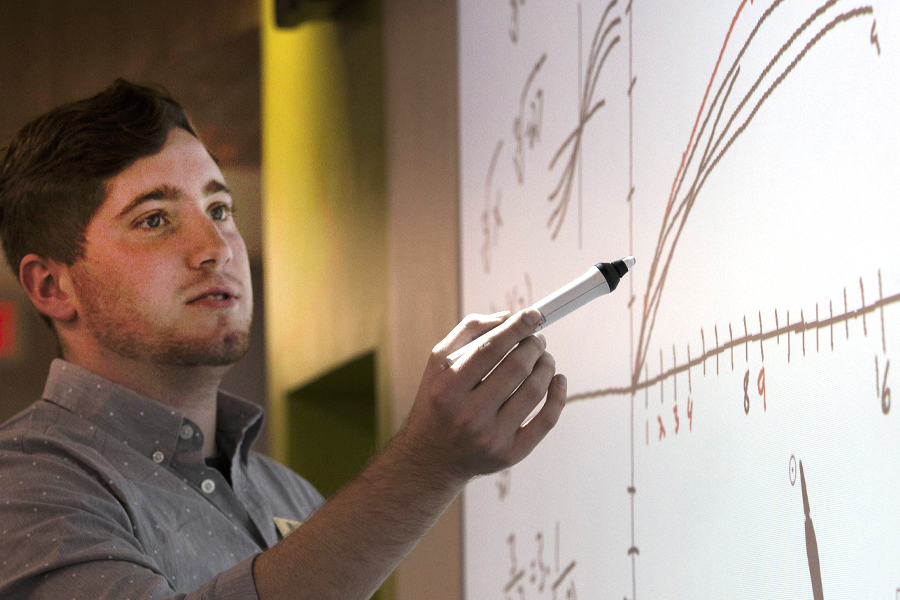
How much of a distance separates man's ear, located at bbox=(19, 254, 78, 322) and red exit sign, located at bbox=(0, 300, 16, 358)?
91cm

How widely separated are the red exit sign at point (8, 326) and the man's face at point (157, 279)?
0.98 metres

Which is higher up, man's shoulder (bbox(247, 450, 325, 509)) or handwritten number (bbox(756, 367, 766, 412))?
handwritten number (bbox(756, 367, 766, 412))

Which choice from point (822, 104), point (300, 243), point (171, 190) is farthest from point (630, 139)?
point (300, 243)

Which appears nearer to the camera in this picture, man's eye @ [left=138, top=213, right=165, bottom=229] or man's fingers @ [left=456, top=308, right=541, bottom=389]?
man's fingers @ [left=456, top=308, right=541, bottom=389]

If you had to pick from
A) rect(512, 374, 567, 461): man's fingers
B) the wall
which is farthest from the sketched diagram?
the wall

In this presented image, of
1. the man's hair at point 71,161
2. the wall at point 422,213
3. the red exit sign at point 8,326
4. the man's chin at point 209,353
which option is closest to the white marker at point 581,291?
the man's chin at point 209,353

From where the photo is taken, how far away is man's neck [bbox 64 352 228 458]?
0.87 m

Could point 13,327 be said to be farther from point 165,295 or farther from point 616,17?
point 616,17

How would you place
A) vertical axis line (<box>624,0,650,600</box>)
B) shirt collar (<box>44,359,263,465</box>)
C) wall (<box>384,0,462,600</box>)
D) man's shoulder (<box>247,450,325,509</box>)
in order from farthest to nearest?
wall (<box>384,0,462,600</box>) → man's shoulder (<box>247,450,325,509</box>) → shirt collar (<box>44,359,263,465</box>) → vertical axis line (<box>624,0,650,600</box>)

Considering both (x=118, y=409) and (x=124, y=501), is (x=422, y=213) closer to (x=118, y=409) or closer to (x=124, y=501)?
(x=118, y=409)

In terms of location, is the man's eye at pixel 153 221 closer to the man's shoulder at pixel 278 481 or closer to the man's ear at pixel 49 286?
the man's ear at pixel 49 286

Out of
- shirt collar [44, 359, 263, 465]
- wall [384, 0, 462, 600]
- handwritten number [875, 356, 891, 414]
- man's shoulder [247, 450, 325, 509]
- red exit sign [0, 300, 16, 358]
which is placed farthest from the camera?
red exit sign [0, 300, 16, 358]

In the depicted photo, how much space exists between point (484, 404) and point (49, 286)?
60 centimetres

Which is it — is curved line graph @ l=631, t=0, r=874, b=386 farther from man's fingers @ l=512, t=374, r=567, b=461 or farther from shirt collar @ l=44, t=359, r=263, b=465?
shirt collar @ l=44, t=359, r=263, b=465
